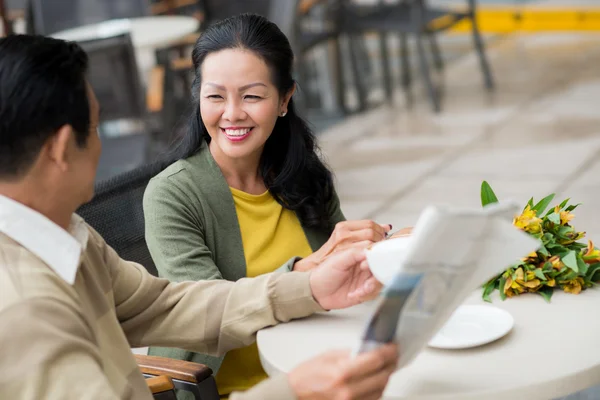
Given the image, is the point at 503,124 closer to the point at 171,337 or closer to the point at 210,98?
the point at 210,98

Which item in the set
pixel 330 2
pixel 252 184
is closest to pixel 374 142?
pixel 330 2

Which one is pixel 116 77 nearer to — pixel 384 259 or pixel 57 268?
pixel 384 259

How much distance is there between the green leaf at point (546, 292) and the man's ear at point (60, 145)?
1036 mm

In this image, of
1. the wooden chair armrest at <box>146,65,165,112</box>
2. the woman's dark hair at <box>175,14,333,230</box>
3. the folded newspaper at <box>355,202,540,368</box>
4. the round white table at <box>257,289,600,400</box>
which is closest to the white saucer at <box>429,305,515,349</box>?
the round white table at <box>257,289,600,400</box>

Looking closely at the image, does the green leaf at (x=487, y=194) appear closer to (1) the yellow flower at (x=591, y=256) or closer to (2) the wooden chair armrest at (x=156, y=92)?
(1) the yellow flower at (x=591, y=256)

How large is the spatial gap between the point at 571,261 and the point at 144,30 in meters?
4.39

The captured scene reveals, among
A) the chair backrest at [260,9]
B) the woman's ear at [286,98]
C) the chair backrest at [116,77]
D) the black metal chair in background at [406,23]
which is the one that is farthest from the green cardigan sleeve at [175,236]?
the black metal chair in background at [406,23]

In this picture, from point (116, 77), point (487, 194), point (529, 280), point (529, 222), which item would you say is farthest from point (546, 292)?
point (116, 77)

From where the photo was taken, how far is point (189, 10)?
841cm

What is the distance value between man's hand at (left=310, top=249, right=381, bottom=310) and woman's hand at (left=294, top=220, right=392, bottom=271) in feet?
0.56

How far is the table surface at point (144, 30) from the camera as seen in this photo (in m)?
5.48

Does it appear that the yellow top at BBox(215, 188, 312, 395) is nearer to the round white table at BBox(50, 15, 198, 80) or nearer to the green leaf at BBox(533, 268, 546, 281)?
the green leaf at BBox(533, 268, 546, 281)

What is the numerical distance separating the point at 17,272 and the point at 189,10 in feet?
24.5

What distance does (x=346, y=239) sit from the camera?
1976 millimetres
